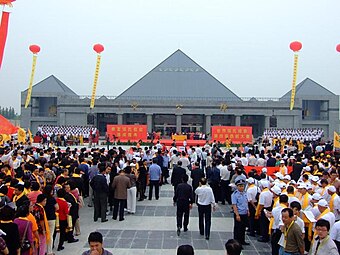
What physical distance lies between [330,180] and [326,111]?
41432mm

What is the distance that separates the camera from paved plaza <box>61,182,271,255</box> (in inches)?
257

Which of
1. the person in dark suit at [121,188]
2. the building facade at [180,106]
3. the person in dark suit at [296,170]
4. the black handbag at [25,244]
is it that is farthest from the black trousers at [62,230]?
the building facade at [180,106]

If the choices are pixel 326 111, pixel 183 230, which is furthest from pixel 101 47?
pixel 326 111

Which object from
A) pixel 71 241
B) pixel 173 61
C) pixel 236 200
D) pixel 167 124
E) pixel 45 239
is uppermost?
pixel 173 61

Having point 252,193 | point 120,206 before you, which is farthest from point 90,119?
point 252,193

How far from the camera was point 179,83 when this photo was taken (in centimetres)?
4403

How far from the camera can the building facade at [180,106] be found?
4069 centimetres

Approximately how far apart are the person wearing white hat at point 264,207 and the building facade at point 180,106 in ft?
110

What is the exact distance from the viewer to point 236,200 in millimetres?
6531

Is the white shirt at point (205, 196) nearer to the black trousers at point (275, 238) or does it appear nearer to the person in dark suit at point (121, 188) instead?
the black trousers at point (275, 238)

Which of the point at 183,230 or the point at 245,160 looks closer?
the point at 183,230

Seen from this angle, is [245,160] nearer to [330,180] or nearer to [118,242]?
[330,180]

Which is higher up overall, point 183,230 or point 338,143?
point 338,143

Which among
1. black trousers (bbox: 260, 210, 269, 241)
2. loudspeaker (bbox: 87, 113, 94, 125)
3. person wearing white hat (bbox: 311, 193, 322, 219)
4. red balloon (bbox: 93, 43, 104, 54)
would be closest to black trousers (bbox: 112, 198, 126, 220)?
black trousers (bbox: 260, 210, 269, 241)
